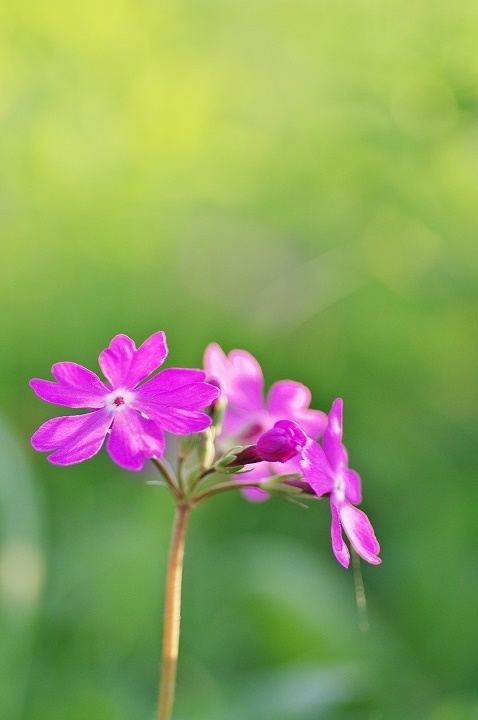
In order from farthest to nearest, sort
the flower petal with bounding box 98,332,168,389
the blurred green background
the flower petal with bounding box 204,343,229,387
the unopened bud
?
the blurred green background, the flower petal with bounding box 204,343,229,387, the unopened bud, the flower petal with bounding box 98,332,168,389

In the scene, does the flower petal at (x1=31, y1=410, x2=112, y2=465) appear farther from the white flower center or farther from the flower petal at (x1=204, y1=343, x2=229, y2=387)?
the flower petal at (x1=204, y1=343, x2=229, y2=387)

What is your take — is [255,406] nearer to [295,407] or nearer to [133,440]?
[295,407]

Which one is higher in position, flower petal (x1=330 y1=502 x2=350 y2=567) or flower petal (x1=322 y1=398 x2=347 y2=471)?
flower petal (x1=322 y1=398 x2=347 y2=471)

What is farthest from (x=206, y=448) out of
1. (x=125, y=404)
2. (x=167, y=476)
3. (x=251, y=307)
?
(x=251, y=307)

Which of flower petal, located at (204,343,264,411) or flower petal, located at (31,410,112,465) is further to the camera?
flower petal, located at (204,343,264,411)

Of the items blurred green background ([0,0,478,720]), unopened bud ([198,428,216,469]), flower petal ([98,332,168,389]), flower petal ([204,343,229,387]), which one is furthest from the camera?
blurred green background ([0,0,478,720])

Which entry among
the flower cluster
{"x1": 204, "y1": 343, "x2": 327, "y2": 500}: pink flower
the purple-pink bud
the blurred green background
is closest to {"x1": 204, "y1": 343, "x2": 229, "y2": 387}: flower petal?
{"x1": 204, "y1": 343, "x2": 327, "y2": 500}: pink flower

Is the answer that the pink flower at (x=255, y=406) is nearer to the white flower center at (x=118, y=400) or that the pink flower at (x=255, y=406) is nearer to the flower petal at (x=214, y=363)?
the flower petal at (x=214, y=363)
